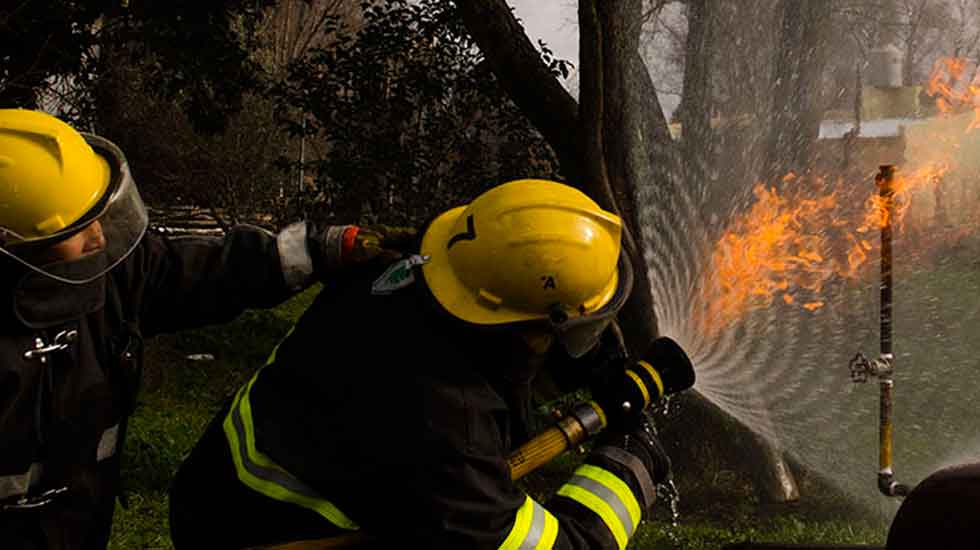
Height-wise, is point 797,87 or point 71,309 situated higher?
point 71,309

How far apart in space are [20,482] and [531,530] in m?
1.24

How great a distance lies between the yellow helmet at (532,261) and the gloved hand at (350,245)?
1.36 feet

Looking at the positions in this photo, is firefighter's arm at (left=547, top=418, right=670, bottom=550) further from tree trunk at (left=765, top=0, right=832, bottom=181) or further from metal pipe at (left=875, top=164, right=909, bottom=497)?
tree trunk at (left=765, top=0, right=832, bottom=181)

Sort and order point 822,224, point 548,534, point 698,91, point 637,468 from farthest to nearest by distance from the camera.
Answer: point 698,91 < point 822,224 < point 637,468 < point 548,534

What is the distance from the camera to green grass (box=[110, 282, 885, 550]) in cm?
503

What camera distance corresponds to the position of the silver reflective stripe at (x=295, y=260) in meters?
2.74

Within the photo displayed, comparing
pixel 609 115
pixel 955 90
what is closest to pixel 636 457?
pixel 955 90

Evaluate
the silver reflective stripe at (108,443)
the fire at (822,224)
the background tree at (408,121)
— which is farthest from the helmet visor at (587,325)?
the background tree at (408,121)

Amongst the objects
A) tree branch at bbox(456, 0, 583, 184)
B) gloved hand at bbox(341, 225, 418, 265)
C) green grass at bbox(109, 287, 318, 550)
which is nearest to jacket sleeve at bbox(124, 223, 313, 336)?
gloved hand at bbox(341, 225, 418, 265)

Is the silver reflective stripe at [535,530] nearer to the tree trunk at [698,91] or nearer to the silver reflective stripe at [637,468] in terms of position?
the silver reflective stripe at [637,468]

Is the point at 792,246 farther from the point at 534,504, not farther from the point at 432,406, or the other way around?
the point at 432,406

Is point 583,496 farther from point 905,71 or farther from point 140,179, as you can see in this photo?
point 140,179

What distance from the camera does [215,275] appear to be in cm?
272

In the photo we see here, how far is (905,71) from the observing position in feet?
15.8
